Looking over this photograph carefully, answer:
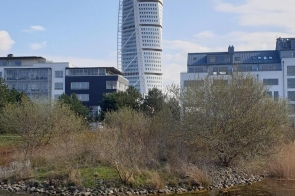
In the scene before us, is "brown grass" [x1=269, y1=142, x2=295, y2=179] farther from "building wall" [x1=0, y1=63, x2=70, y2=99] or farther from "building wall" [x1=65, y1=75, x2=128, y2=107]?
"building wall" [x1=0, y1=63, x2=70, y2=99]

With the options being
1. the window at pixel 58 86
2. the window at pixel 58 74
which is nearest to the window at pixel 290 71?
the window at pixel 58 86

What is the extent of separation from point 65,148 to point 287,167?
13618 mm

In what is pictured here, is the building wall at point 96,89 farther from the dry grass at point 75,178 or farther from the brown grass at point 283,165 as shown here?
the dry grass at point 75,178

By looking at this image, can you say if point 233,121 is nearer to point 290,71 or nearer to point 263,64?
point 290,71

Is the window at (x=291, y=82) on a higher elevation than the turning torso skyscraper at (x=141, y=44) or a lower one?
lower

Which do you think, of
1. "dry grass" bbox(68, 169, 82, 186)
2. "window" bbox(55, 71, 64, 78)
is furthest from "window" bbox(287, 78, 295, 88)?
"dry grass" bbox(68, 169, 82, 186)

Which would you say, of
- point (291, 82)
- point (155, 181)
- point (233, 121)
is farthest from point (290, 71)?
point (155, 181)

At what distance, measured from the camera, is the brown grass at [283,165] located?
26.6m

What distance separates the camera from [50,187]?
71.5ft

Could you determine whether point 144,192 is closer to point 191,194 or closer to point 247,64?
point 191,194

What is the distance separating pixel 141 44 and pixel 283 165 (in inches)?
5021

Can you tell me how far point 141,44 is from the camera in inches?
5989

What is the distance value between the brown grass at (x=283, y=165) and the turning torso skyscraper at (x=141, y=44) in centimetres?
12327

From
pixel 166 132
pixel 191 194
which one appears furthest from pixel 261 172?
pixel 191 194
